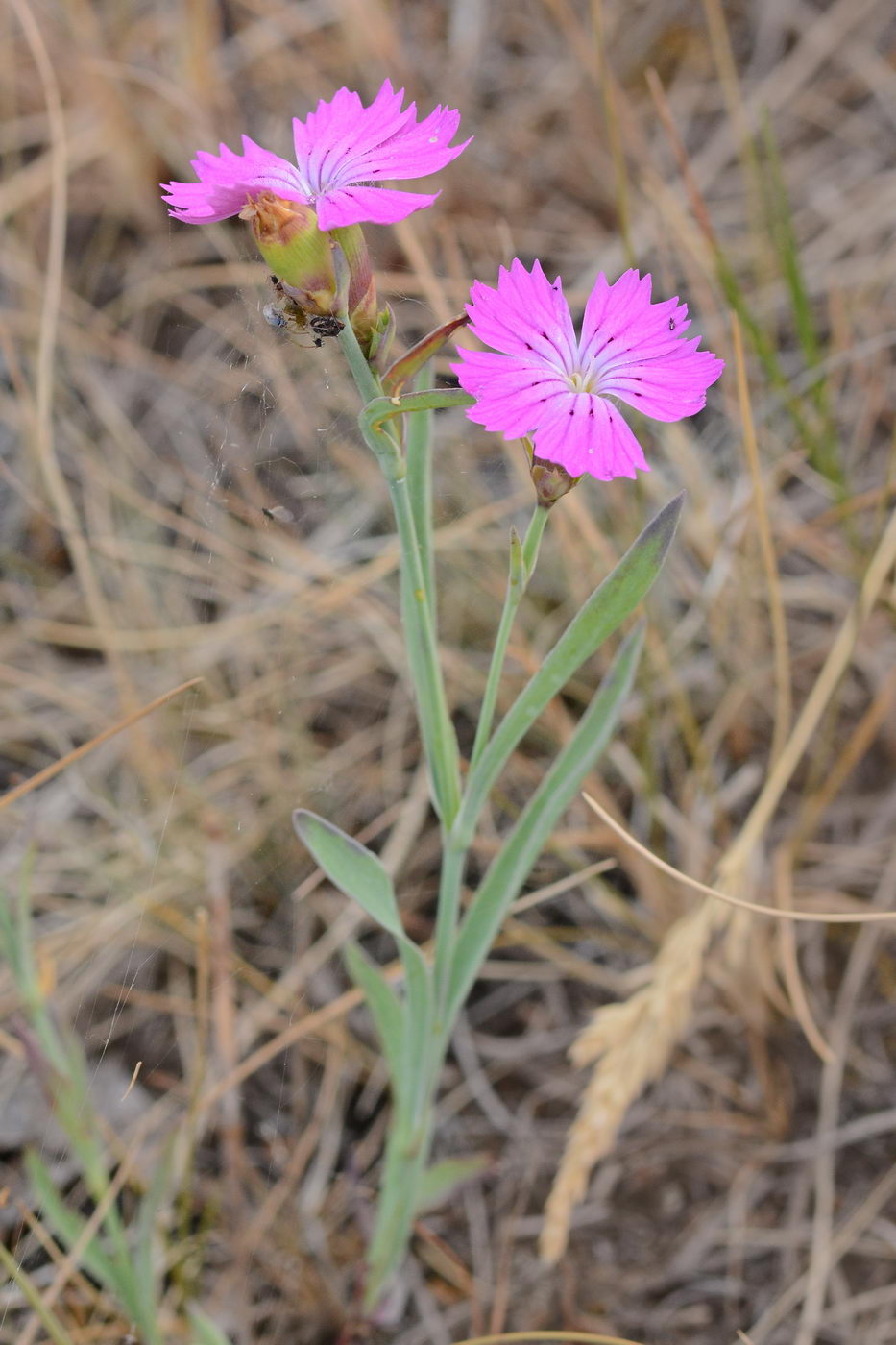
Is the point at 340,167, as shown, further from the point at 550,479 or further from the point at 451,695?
the point at 451,695

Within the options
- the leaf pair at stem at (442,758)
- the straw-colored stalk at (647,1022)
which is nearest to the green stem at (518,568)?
the leaf pair at stem at (442,758)

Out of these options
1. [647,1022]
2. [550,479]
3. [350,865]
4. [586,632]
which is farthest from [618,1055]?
[550,479]

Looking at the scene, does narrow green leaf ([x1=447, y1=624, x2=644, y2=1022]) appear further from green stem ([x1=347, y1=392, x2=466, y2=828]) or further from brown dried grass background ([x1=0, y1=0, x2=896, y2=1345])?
brown dried grass background ([x1=0, y1=0, x2=896, y2=1345])

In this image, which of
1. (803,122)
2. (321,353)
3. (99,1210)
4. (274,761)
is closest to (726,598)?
(274,761)

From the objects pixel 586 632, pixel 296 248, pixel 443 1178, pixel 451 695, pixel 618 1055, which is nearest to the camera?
pixel 296 248

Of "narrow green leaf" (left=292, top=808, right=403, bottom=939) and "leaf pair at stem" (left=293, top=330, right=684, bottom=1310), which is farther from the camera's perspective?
"narrow green leaf" (left=292, top=808, right=403, bottom=939)

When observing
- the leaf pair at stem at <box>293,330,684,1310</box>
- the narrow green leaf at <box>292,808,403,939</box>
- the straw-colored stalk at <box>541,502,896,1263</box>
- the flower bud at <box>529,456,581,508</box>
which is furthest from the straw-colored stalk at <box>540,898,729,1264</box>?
the flower bud at <box>529,456,581,508</box>
